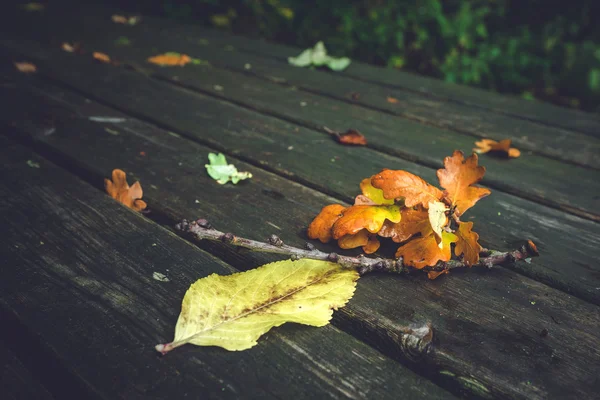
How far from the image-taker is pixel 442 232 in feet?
3.08

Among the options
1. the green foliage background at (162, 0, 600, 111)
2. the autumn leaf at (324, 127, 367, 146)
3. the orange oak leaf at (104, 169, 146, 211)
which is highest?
the green foliage background at (162, 0, 600, 111)

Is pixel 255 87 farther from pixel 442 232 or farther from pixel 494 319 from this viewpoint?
pixel 494 319

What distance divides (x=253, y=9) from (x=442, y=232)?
438cm

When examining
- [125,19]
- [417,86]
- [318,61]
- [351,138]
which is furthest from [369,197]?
[125,19]

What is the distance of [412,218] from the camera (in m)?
0.96

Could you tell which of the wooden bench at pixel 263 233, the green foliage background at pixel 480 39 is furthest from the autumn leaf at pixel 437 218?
the green foliage background at pixel 480 39

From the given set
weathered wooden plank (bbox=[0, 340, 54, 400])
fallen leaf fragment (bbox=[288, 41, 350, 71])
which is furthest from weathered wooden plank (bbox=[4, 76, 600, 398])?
fallen leaf fragment (bbox=[288, 41, 350, 71])

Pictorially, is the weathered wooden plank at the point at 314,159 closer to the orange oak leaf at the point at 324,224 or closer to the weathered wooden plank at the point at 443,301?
the weathered wooden plank at the point at 443,301

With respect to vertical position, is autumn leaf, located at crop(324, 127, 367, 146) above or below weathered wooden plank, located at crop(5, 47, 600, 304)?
above

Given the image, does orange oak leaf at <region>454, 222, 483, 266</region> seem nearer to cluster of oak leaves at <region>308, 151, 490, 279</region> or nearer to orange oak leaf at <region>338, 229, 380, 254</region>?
cluster of oak leaves at <region>308, 151, 490, 279</region>

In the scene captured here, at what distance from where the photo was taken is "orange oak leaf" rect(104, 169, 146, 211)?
1.17 m

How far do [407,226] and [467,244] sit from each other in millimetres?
122

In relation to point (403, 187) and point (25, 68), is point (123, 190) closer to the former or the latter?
point (403, 187)

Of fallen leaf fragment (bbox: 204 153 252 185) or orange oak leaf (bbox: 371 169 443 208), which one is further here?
fallen leaf fragment (bbox: 204 153 252 185)
